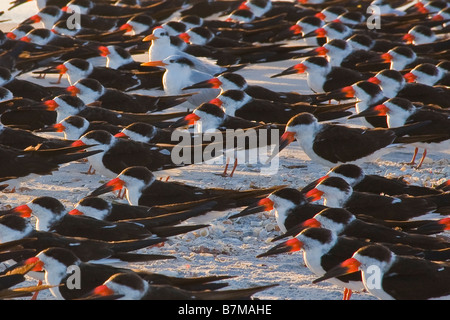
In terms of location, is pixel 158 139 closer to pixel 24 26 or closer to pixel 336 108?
pixel 336 108

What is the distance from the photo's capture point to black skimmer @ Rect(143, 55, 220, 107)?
10.9 metres

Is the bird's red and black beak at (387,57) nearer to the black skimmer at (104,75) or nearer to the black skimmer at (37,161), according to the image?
the black skimmer at (104,75)

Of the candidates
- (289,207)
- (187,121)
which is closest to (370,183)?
(289,207)

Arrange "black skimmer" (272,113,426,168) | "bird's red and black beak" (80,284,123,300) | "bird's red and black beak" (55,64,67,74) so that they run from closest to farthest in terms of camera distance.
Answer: "bird's red and black beak" (80,284,123,300) < "black skimmer" (272,113,426,168) < "bird's red and black beak" (55,64,67,74)

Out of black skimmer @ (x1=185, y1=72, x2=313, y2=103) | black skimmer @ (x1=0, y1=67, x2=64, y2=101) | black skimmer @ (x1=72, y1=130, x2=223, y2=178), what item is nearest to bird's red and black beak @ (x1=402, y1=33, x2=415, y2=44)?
black skimmer @ (x1=185, y1=72, x2=313, y2=103)

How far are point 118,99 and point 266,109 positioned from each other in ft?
5.64

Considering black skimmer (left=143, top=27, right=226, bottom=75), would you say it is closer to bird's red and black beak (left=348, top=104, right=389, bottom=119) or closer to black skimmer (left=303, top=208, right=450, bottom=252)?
bird's red and black beak (left=348, top=104, right=389, bottom=119)

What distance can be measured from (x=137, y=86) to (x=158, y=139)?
8.52ft

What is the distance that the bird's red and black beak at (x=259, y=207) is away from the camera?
7066mm

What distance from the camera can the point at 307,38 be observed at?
13656mm

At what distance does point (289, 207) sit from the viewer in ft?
23.0

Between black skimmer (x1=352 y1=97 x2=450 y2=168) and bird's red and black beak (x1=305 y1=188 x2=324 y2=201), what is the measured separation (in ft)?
6.19

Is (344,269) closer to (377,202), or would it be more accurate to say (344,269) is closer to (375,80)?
(377,202)
